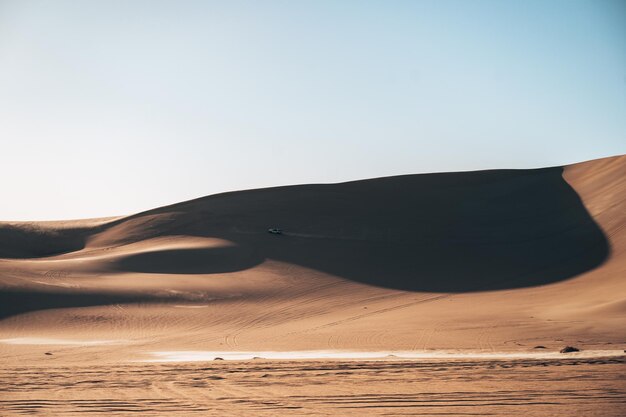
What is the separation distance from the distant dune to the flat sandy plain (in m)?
0.14

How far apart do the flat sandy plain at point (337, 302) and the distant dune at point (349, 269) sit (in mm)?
144

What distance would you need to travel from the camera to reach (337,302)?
33469 mm

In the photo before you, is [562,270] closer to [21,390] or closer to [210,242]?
[210,242]

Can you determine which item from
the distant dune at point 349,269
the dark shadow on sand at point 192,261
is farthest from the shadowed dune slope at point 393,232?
the distant dune at point 349,269

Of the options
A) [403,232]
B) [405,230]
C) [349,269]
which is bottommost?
[349,269]

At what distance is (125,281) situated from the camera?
3653cm

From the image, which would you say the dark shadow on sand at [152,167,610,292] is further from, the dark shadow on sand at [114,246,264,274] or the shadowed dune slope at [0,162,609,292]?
the dark shadow on sand at [114,246,264,274]

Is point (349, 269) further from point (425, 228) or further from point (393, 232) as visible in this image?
point (425, 228)

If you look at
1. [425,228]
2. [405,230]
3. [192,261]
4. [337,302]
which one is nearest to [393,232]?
[405,230]

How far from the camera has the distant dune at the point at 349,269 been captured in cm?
2603

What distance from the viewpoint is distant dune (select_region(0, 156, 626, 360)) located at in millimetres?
26031

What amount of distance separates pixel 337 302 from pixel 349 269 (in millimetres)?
6904

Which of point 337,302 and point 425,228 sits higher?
point 425,228

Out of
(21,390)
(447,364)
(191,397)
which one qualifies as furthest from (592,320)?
(21,390)
